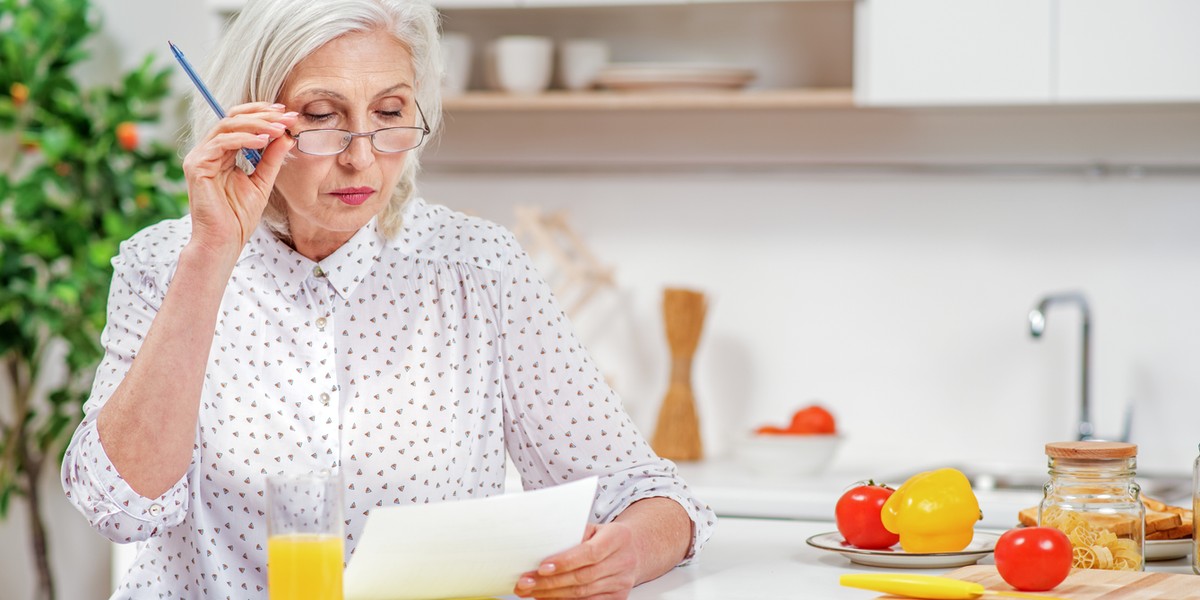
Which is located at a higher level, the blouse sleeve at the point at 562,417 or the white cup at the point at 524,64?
the white cup at the point at 524,64

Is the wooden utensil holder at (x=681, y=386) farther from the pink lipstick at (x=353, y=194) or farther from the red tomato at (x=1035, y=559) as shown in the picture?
the red tomato at (x=1035, y=559)

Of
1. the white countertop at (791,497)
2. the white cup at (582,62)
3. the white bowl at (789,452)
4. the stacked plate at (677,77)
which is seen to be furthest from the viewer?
the white cup at (582,62)

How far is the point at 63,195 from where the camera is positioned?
10.2 feet

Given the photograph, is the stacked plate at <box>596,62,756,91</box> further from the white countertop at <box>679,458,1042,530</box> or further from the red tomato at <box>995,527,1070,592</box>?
the red tomato at <box>995,527,1070,592</box>

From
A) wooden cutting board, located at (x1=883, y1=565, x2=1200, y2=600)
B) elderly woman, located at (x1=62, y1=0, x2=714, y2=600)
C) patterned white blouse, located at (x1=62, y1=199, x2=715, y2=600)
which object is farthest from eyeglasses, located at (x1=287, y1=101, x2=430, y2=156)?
wooden cutting board, located at (x1=883, y1=565, x2=1200, y2=600)

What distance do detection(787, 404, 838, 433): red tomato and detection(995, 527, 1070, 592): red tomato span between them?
1.41 metres

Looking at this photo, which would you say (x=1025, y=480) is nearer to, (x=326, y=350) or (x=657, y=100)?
(x=657, y=100)

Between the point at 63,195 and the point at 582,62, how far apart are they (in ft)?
3.99

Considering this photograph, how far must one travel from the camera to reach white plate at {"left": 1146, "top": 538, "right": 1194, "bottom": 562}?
1.48m

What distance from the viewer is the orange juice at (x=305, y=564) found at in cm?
109

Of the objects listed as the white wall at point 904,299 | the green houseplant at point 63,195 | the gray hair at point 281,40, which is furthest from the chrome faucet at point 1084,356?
the green houseplant at point 63,195

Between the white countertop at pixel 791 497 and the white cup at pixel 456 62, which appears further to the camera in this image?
the white cup at pixel 456 62

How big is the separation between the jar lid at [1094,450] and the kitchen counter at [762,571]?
17cm

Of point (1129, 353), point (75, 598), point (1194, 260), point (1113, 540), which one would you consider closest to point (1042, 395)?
point (1129, 353)
